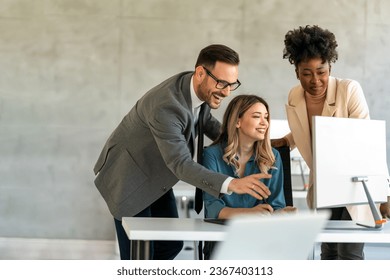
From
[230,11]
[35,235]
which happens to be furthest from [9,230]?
[230,11]

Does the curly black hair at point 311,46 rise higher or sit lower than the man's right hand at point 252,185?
higher

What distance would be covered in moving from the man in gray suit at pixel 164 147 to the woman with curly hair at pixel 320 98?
0.26 metres

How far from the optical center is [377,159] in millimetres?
2188

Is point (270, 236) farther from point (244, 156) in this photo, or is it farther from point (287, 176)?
point (287, 176)

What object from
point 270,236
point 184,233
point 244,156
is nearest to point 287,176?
point 244,156

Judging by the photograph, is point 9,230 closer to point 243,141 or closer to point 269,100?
point 269,100

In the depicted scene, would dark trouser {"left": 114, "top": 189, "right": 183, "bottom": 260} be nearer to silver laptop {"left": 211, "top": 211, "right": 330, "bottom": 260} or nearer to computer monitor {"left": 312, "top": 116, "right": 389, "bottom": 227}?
computer monitor {"left": 312, "top": 116, "right": 389, "bottom": 227}

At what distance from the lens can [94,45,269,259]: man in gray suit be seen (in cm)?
210

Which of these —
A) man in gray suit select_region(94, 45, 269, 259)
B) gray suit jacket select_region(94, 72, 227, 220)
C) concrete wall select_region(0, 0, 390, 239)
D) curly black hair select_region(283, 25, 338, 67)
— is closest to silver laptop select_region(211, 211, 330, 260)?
man in gray suit select_region(94, 45, 269, 259)

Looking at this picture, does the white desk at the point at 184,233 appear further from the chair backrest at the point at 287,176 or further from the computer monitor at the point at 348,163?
the chair backrest at the point at 287,176

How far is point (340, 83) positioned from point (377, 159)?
32cm

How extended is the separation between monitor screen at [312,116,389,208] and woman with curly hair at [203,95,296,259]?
6.8 inches

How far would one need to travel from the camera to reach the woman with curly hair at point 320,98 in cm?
233

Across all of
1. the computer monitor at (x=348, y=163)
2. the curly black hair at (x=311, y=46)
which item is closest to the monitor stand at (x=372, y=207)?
the computer monitor at (x=348, y=163)
